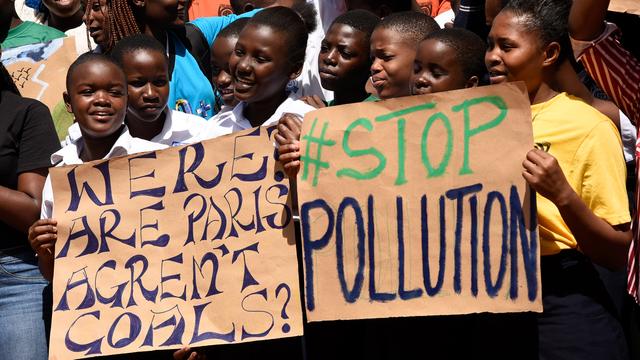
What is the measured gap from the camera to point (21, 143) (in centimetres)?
529

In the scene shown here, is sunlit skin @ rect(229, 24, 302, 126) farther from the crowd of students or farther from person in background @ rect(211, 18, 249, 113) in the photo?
person in background @ rect(211, 18, 249, 113)

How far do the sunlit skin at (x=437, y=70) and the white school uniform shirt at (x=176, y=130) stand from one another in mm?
1181

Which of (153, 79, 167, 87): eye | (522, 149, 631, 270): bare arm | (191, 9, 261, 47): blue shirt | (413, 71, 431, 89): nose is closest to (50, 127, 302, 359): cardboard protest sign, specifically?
(413, 71, 431, 89): nose

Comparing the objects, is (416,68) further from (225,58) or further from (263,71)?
(225,58)

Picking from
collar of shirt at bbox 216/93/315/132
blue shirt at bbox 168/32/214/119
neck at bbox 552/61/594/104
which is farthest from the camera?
blue shirt at bbox 168/32/214/119

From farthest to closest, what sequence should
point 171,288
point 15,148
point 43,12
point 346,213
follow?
point 43,12 → point 15,148 → point 171,288 → point 346,213

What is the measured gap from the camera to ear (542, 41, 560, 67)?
169 inches

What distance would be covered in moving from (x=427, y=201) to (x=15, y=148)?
207 centimetres

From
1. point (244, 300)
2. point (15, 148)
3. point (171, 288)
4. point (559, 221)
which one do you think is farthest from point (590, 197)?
point (15, 148)

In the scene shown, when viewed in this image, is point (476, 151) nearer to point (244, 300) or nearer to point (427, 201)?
point (427, 201)

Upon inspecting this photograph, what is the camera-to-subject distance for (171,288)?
15.4 feet

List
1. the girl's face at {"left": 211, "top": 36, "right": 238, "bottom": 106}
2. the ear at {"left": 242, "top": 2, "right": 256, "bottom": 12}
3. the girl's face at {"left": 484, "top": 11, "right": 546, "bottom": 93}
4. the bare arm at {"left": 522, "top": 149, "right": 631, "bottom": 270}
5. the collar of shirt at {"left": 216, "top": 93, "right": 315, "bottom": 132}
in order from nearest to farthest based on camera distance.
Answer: the bare arm at {"left": 522, "top": 149, "right": 631, "bottom": 270}, the girl's face at {"left": 484, "top": 11, "right": 546, "bottom": 93}, the collar of shirt at {"left": 216, "top": 93, "right": 315, "bottom": 132}, the girl's face at {"left": 211, "top": 36, "right": 238, "bottom": 106}, the ear at {"left": 242, "top": 2, "right": 256, "bottom": 12}

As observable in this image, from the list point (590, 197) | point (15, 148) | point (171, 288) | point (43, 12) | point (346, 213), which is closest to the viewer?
point (590, 197)

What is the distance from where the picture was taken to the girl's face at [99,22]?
6.10 meters
